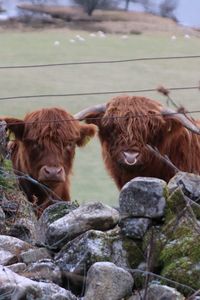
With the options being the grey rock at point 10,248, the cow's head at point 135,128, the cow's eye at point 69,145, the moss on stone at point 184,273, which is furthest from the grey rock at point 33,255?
the cow's head at point 135,128

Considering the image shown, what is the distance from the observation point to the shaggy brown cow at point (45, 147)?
21.5 feet

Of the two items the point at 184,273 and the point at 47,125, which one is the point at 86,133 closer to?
the point at 47,125

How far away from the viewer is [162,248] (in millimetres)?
3715

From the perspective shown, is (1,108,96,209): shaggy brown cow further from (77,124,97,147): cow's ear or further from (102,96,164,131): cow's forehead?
(102,96,164,131): cow's forehead

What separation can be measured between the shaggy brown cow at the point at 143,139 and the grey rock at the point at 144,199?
118 inches

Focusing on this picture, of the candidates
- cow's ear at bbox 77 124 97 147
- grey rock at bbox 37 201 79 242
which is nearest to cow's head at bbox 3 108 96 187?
cow's ear at bbox 77 124 97 147

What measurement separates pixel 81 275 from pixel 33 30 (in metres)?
21.3

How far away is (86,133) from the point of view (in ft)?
22.9

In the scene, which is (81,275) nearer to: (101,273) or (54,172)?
(101,273)

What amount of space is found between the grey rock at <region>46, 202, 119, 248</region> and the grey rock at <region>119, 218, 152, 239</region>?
155mm

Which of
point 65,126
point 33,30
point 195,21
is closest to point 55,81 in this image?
point 33,30

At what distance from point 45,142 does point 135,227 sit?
291 cm

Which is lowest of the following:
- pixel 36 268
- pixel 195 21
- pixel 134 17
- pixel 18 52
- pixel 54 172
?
pixel 18 52

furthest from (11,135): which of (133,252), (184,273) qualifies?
(184,273)
